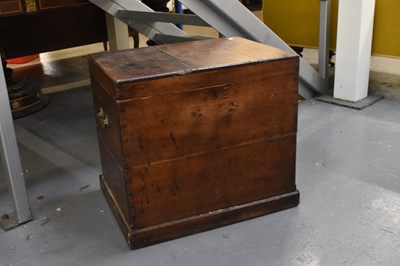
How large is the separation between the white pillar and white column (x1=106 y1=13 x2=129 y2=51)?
7.02 feet

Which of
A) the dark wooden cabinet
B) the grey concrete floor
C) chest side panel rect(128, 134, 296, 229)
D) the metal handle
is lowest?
the grey concrete floor

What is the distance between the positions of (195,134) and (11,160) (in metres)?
0.80

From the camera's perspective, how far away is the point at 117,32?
4.41 m

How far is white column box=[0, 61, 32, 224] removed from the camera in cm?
183

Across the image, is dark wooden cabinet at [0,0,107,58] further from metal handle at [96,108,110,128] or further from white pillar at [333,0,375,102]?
white pillar at [333,0,375,102]

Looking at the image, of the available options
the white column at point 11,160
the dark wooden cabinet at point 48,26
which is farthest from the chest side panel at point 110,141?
the dark wooden cabinet at point 48,26

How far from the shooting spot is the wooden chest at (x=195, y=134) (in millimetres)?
1677

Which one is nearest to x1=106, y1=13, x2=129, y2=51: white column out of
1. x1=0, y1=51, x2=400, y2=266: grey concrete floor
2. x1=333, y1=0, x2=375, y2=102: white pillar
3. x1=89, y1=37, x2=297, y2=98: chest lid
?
x1=0, y1=51, x2=400, y2=266: grey concrete floor

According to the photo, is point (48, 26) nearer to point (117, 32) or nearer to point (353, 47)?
point (117, 32)

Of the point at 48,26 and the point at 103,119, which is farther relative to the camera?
the point at 48,26

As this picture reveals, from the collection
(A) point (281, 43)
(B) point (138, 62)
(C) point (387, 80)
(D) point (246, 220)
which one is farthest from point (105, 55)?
(C) point (387, 80)

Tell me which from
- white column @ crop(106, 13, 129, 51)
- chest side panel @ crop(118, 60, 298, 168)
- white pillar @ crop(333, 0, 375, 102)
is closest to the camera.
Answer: chest side panel @ crop(118, 60, 298, 168)

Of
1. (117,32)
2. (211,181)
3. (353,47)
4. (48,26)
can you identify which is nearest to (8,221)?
(211,181)

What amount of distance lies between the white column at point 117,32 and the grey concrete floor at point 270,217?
1.73 metres
